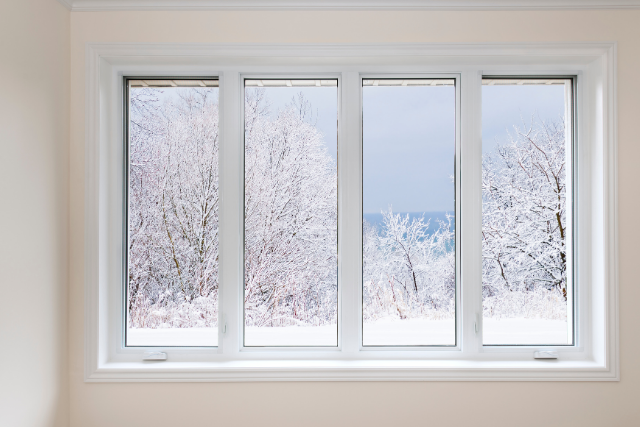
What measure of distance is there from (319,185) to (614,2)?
1648 millimetres

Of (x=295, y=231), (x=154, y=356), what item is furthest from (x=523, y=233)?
(x=154, y=356)

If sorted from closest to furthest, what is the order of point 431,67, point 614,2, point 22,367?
point 22,367 → point 614,2 → point 431,67

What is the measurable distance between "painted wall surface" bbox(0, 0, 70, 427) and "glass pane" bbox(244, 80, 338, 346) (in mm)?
848

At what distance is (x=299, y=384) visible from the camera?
73.8 inches

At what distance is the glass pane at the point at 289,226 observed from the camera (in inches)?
79.0

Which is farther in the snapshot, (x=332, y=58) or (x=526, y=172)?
(x=526, y=172)

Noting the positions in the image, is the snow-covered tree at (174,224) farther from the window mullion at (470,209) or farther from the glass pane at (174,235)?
the window mullion at (470,209)

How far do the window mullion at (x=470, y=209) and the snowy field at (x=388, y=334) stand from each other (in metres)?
0.11

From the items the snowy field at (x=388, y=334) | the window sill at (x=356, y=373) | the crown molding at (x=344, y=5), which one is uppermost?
the crown molding at (x=344, y=5)

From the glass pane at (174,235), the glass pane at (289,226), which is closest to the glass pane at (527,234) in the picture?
the glass pane at (289,226)

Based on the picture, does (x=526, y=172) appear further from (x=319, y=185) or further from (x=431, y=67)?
(x=319, y=185)

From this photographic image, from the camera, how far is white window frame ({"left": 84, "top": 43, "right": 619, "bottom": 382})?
6.12 ft

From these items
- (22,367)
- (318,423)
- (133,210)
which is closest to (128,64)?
(133,210)

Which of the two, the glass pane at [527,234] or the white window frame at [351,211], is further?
the glass pane at [527,234]
